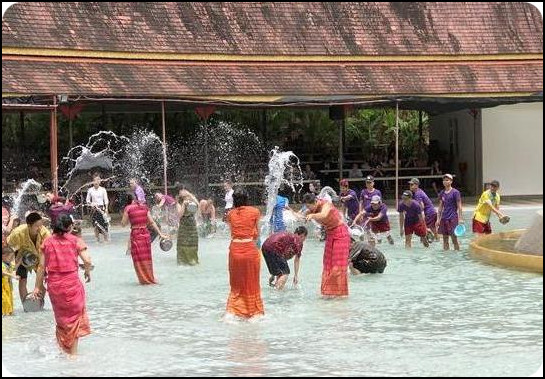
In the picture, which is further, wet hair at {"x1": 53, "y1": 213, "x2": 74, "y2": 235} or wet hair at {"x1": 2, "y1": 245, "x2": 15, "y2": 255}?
wet hair at {"x1": 2, "y1": 245, "x2": 15, "y2": 255}

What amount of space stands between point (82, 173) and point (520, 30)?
1404 centimetres

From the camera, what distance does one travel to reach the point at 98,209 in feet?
63.6

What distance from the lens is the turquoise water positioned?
8.84 meters

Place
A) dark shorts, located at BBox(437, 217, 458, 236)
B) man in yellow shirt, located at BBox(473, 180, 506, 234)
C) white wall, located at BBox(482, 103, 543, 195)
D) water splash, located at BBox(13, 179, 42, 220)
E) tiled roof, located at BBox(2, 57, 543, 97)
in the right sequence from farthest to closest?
white wall, located at BBox(482, 103, 543, 195), tiled roof, located at BBox(2, 57, 543, 97), water splash, located at BBox(13, 179, 42, 220), dark shorts, located at BBox(437, 217, 458, 236), man in yellow shirt, located at BBox(473, 180, 506, 234)

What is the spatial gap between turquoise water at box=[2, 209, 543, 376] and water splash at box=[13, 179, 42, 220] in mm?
7485

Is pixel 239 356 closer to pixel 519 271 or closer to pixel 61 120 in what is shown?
pixel 519 271

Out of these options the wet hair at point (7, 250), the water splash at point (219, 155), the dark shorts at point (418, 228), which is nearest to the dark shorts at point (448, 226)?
the dark shorts at point (418, 228)

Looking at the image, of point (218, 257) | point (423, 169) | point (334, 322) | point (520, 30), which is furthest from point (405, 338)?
point (520, 30)

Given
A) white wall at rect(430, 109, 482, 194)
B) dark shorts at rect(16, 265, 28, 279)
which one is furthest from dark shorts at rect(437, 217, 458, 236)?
white wall at rect(430, 109, 482, 194)

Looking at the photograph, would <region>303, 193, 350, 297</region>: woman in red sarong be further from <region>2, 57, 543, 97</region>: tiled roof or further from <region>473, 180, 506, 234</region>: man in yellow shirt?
<region>2, 57, 543, 97</region>: tiled roof

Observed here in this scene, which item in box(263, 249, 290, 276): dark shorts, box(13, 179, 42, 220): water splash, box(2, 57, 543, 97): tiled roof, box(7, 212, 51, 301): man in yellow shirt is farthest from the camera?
box(2, 57, 543, 97): tiled roof

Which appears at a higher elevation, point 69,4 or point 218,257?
point 69,4

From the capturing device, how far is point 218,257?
17.0 metres

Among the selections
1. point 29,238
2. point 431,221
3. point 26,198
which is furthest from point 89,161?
point 29,238
